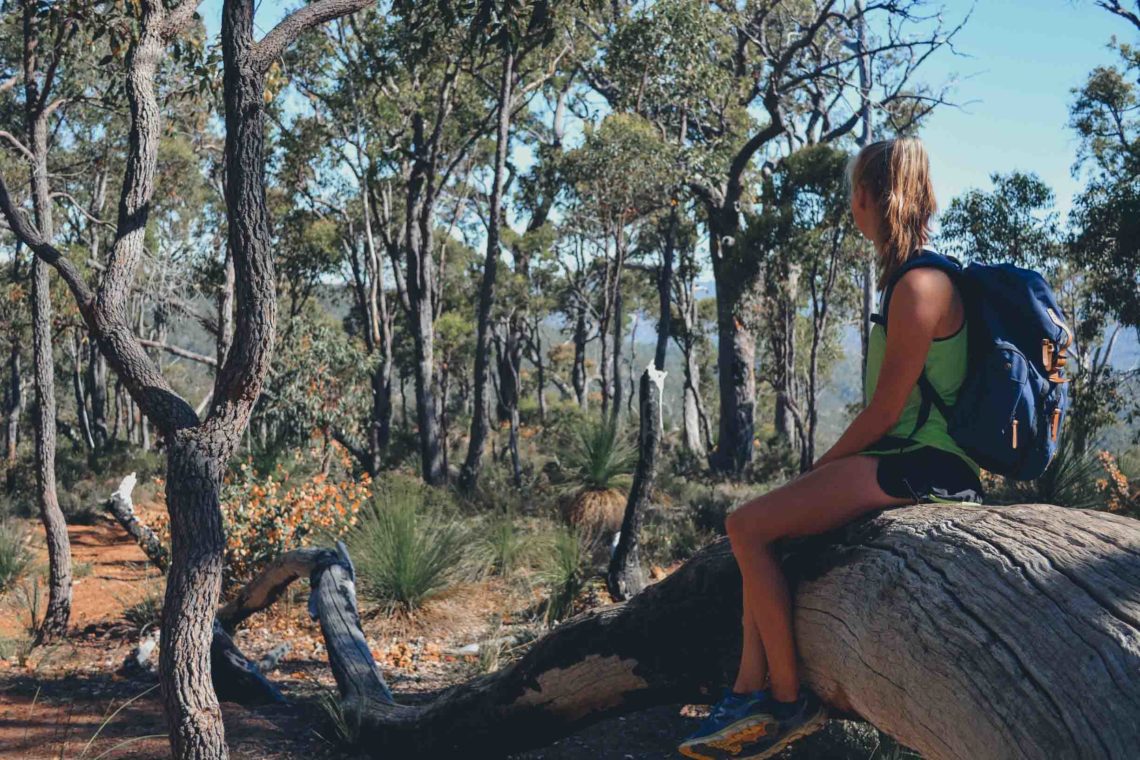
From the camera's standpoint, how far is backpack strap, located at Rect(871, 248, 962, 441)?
245 cm

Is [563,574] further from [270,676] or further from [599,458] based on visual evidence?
[599,458]

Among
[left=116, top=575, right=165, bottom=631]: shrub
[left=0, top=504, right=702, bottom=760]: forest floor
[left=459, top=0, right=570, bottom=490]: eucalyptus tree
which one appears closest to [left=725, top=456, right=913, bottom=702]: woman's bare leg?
[left=0, top=504, right=702, bottom=760]: forest floor

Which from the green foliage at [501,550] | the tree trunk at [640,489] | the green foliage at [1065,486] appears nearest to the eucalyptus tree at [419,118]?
the green foliage at [501,550]

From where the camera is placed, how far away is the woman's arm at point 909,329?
2422mm

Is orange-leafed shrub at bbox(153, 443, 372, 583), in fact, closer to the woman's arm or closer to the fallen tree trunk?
the fallen tree trunk

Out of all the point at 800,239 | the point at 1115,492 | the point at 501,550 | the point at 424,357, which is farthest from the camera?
the point at 424,357

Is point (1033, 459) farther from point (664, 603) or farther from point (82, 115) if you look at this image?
point (82, 115)

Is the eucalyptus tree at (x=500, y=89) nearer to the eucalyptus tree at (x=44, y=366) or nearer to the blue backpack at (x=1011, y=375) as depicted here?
the blue backpack at (x=1011, y=375)

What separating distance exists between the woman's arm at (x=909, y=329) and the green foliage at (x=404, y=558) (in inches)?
225

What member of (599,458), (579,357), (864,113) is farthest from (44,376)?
(579,357)

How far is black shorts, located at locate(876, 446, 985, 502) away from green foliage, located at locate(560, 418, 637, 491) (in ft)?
30.0

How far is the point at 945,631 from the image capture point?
2246 millimetres

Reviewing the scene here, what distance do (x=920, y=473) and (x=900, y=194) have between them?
750mm

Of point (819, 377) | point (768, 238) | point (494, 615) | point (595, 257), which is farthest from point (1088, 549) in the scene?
point (819, 377)
